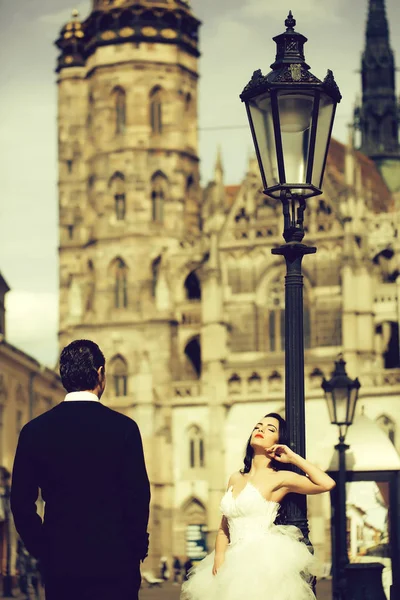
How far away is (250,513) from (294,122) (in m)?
2.84

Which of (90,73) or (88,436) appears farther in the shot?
(90,73)

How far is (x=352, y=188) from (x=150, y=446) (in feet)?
45.4

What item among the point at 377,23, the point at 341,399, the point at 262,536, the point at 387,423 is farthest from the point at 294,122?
the point at 377,23

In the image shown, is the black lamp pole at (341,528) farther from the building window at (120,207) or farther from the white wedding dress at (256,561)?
the building window at (120,207)

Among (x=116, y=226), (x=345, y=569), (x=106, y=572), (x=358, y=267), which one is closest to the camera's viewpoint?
(x=106, y=572)

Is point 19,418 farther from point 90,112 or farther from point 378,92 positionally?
point 378,92

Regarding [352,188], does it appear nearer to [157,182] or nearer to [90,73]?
[157,182]

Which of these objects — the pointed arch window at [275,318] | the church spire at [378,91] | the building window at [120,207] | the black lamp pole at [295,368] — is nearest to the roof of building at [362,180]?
the church spire at [378,91]

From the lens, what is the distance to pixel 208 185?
255 feet

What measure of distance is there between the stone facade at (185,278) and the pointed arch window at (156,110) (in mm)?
63

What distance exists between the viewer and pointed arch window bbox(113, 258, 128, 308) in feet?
245

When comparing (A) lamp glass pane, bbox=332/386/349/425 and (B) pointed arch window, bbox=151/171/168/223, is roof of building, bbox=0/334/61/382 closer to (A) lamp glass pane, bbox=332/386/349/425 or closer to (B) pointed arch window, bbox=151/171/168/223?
(B) pointed arch window, bbox=151/171/168/223

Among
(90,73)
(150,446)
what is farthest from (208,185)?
(150,446)

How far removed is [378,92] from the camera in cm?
9438
